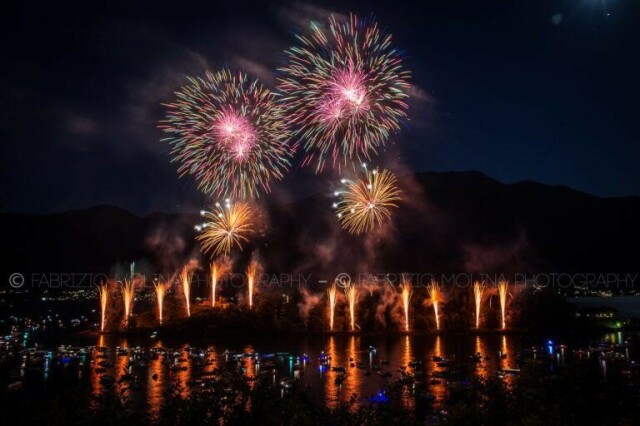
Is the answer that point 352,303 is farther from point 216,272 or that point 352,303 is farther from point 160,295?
point 160,295

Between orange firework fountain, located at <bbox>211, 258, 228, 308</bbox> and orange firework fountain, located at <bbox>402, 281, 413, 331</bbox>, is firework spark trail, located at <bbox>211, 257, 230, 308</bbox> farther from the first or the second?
orange firework fountain, located at <bbox>402, 281, 413, 331</bbox>

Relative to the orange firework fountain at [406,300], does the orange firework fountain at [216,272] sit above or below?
above

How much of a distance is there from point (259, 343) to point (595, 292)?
80.9 m

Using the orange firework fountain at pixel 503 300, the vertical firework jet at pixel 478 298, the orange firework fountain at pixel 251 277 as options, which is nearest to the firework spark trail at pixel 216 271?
the orange firework fountain at pixel 251 277

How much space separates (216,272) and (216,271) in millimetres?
201

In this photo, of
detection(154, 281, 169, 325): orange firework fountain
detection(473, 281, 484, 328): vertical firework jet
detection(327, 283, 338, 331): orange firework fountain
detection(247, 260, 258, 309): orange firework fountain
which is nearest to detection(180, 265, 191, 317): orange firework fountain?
detection(154, 281, 169, 325): orange firework fountain

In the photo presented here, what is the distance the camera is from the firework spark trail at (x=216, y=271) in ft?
188

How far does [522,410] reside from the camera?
8.93 m

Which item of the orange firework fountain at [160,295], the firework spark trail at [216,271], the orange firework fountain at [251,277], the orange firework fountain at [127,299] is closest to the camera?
the orange firework fountain at [160,295]

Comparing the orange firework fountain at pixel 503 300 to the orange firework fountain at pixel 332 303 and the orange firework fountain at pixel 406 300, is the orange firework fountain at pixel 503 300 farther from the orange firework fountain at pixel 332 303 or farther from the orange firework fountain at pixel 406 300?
the orange firework fountain at pixel 332 303

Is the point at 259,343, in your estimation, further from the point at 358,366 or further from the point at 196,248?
the point at 196,248

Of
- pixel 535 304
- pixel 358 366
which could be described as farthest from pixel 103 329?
pixel 535 304

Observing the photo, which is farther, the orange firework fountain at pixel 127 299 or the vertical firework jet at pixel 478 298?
the orange firework fountain at pixel 127 299

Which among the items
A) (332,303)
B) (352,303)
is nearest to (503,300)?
(352,303)
